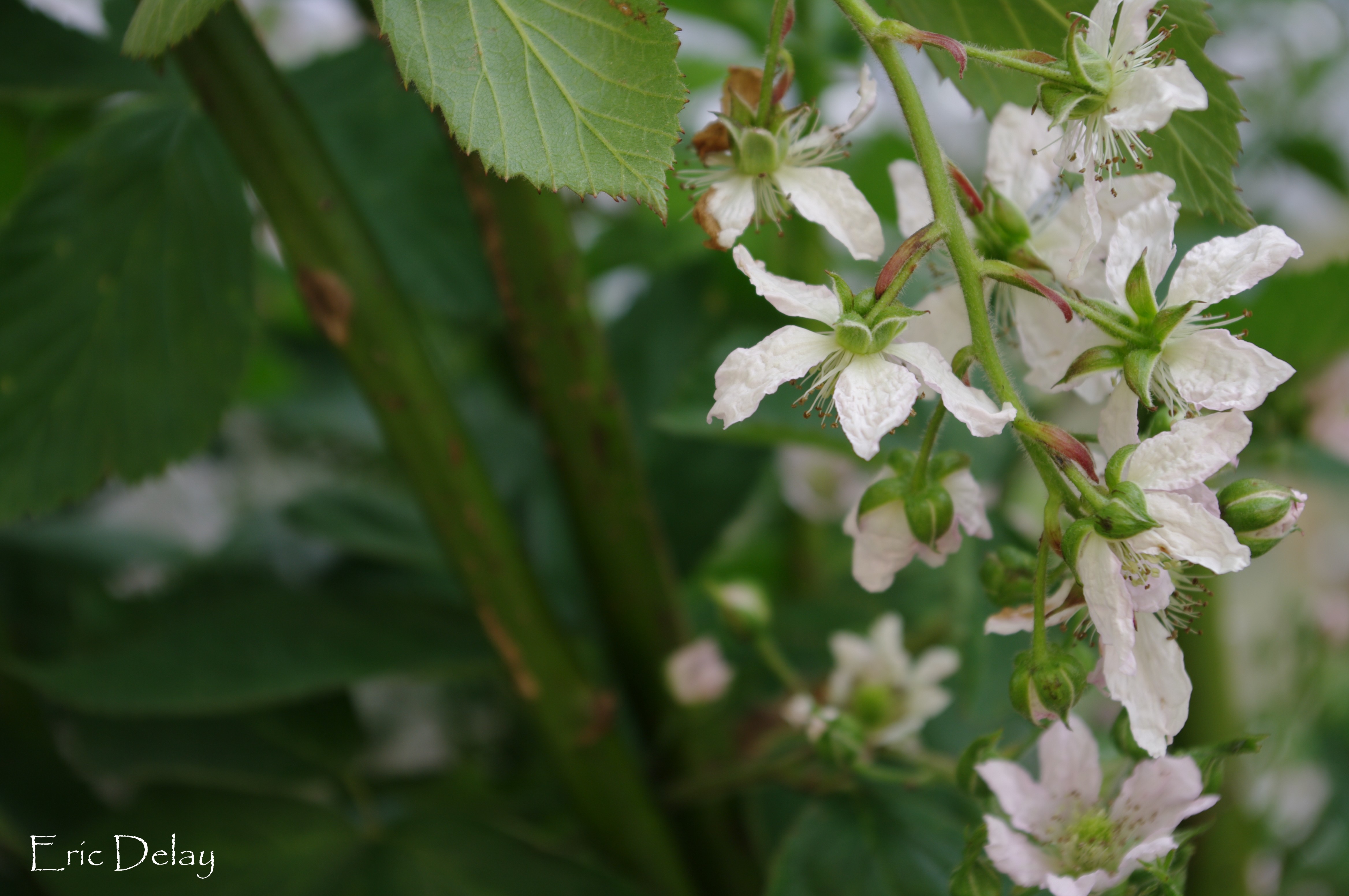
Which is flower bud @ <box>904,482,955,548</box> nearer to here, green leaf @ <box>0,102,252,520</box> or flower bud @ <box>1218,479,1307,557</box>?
flower bud @ <box>1218,479,1307,557</box>

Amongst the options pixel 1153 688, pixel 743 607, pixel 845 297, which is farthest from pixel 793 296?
pixel 743 607

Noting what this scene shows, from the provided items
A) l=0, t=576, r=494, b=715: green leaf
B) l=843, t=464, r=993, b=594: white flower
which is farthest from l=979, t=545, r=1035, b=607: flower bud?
l=0, t=576, r=494, b=715: green leaf

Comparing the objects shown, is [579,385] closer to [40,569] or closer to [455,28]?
[455,28]

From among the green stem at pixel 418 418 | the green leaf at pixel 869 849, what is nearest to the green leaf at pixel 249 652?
the green stem at pixel 418 418

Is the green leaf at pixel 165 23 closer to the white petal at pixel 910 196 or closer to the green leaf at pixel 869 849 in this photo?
the white petal at pixel 910 196

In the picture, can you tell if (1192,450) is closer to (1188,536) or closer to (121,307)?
(1188,536)
